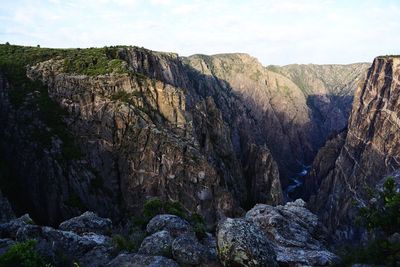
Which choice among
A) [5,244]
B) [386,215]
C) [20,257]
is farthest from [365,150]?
[20,257]

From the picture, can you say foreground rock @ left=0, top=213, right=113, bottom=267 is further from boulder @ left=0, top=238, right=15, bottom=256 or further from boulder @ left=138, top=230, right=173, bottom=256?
boulder @ left=138, top=230, right=173, bottom=256

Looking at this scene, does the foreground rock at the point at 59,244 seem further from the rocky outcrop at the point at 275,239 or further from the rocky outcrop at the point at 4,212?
the rocky outcrop at the point at 4,212

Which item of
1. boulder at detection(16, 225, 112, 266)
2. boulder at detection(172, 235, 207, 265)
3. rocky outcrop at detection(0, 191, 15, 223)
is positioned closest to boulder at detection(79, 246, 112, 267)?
boulder at detection(16, 225, 112, 266)

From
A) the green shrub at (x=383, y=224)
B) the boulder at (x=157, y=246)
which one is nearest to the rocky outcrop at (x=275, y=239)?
the green shrub at (x=383, y=224)

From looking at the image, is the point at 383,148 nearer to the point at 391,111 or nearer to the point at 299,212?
the point at 391,111

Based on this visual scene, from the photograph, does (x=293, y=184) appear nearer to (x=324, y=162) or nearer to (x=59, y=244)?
(x=324, y=162)
